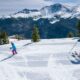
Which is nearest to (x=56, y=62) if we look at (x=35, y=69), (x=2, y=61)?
(x=35, y=69)

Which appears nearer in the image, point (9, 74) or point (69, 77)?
point (69, 77)

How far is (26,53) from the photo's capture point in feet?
111

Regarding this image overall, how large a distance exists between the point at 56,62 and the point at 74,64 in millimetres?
2024

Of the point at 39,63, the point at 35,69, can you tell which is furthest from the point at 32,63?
the point at 35,69

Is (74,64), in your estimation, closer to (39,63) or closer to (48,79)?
(39,63)

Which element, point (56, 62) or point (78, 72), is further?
point (56, 62)

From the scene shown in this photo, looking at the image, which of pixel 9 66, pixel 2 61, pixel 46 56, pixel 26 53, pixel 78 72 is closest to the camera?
pixel 78 72

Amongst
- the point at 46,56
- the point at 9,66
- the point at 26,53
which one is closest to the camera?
the point at 9,66

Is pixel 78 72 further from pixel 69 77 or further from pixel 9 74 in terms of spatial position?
pixel 9 74

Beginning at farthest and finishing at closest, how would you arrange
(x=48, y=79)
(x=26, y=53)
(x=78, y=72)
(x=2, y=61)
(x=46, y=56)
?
(x=26, y=53), (x=46, y=56), (x=2, y=61), (x=78, y=72), (x=48, y=79)

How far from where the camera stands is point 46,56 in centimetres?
3123

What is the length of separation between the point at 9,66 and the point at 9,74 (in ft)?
10.5

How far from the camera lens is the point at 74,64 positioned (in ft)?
85.3

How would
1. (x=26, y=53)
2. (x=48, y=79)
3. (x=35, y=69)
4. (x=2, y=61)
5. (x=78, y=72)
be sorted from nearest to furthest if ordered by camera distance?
1. (x=48, y=79)
2. (x=78, y=72)
3. (x=35, y=69)
4. (x=2, y=61)
5. (x=26, y=53)
